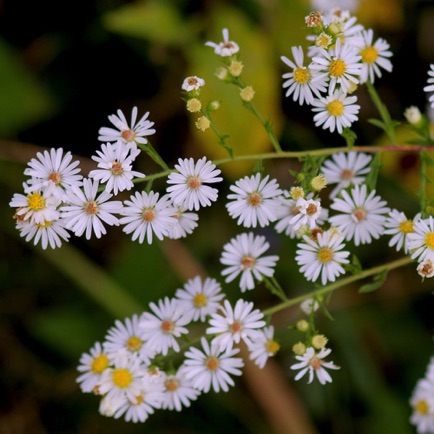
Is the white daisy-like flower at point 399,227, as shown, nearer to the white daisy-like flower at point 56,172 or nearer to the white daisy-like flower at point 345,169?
the white daisy-like flower at point 345,169

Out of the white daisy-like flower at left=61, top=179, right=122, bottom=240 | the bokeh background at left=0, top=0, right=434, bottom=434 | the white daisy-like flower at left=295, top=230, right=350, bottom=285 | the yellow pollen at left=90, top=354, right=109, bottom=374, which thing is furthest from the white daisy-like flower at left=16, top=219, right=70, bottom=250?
the bokeh background at left=0, top=0, right=434, bottom=434

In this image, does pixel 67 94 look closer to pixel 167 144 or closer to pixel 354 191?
pixel 167 144

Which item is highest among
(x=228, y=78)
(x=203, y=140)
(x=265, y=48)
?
(x=265, y=48)

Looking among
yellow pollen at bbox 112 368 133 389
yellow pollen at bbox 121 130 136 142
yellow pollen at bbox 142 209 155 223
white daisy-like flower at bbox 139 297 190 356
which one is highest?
yellow pollen at bbox 121 130 136 142

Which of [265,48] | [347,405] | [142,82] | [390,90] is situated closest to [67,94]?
[142,82]

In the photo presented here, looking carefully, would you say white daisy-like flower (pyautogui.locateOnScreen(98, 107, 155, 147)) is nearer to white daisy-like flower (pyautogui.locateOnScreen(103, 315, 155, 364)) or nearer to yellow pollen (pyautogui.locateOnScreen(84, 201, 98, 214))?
yellow pollen (pyautogui.locateOnScreen(84, 201, 98, 214))

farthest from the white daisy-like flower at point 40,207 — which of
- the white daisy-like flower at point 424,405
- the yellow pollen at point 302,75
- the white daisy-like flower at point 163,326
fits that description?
the white daisy-like flower at point 424,405

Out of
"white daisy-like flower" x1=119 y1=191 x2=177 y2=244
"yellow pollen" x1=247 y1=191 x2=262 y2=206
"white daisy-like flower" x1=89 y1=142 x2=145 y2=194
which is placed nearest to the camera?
"white daisy-like flower" x1=89 y1=142 x2=145 y2=194

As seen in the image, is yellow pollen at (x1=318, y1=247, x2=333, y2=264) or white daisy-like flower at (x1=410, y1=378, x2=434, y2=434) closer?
yellow pollen at (x1=318, y1=247, x2=333, y2=264)
